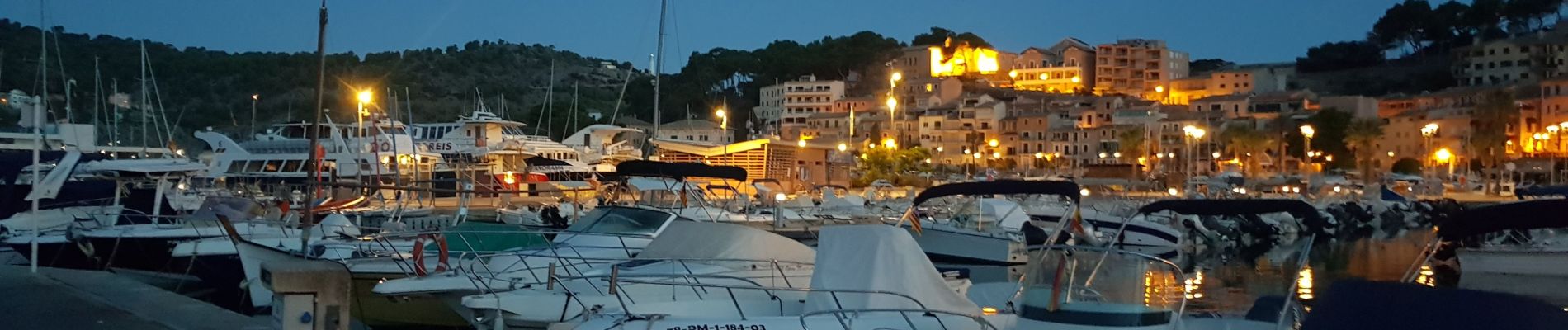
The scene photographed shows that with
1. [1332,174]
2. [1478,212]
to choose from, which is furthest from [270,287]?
[1332,174]

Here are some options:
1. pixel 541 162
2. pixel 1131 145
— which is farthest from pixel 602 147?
pixel 1131 145

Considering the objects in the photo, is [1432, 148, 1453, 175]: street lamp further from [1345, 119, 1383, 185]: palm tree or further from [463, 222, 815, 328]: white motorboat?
[463, 222, 815, 328]: white motorboat

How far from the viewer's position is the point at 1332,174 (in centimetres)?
8262

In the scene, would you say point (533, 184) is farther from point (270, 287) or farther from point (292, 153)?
point (270, 287)

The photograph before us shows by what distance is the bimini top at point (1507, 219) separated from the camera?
26.0ft

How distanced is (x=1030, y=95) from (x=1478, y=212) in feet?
329

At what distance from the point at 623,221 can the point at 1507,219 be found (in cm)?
1084

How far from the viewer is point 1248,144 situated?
8819 cm

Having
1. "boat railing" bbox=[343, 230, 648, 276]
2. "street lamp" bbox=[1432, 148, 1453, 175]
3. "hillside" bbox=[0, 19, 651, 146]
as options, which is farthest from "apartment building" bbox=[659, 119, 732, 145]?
"boat railing" bbox=[343, 230, 648, 276]

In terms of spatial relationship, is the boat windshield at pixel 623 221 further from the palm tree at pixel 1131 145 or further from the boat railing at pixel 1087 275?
the palm tree at pixel 1131 145

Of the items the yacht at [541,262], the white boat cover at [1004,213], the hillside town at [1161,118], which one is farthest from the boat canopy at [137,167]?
the hillside town at [1161,118]

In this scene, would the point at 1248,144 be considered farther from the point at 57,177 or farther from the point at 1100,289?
the point at 1100,289

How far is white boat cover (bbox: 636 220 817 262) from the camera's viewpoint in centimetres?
1330

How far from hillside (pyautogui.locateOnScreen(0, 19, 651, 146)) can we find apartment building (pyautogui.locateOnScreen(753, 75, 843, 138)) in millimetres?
11121
